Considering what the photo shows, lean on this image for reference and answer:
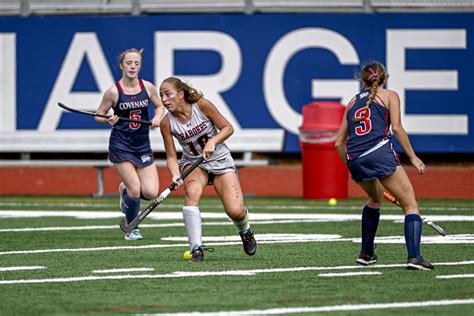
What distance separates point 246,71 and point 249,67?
0.08 m

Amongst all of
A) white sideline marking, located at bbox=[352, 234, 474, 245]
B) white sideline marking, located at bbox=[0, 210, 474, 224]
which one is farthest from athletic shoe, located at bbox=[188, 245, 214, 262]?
white sideline marking, located at bbox=[0, 210, 474, 224]

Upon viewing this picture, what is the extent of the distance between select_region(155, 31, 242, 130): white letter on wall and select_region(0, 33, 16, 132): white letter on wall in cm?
253

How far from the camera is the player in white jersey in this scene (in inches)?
453

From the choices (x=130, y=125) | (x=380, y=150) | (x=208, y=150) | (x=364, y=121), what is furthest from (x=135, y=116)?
(x=380, y=150)

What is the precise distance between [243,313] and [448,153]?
14.6 metres

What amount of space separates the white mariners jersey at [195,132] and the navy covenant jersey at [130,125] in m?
3.04

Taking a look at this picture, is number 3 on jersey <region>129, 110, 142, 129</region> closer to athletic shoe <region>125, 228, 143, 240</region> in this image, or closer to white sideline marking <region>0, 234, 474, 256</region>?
athletic shoe <region>125, 228, 143, 240</region>

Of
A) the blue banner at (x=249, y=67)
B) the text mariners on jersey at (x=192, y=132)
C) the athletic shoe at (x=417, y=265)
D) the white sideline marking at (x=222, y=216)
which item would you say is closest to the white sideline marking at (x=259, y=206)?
the white sideline marking at (x=222, y=216)

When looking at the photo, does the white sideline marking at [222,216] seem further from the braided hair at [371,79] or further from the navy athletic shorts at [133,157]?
the braided hair at [371,79]

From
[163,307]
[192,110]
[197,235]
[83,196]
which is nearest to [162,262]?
[197,235]

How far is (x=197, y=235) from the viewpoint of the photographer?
1151 centimetres

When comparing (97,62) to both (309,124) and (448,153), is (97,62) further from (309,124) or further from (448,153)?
(448,153)

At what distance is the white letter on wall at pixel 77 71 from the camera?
75.6ft

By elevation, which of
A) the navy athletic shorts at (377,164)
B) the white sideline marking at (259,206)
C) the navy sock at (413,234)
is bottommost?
the white sideline marking at (259,206)
